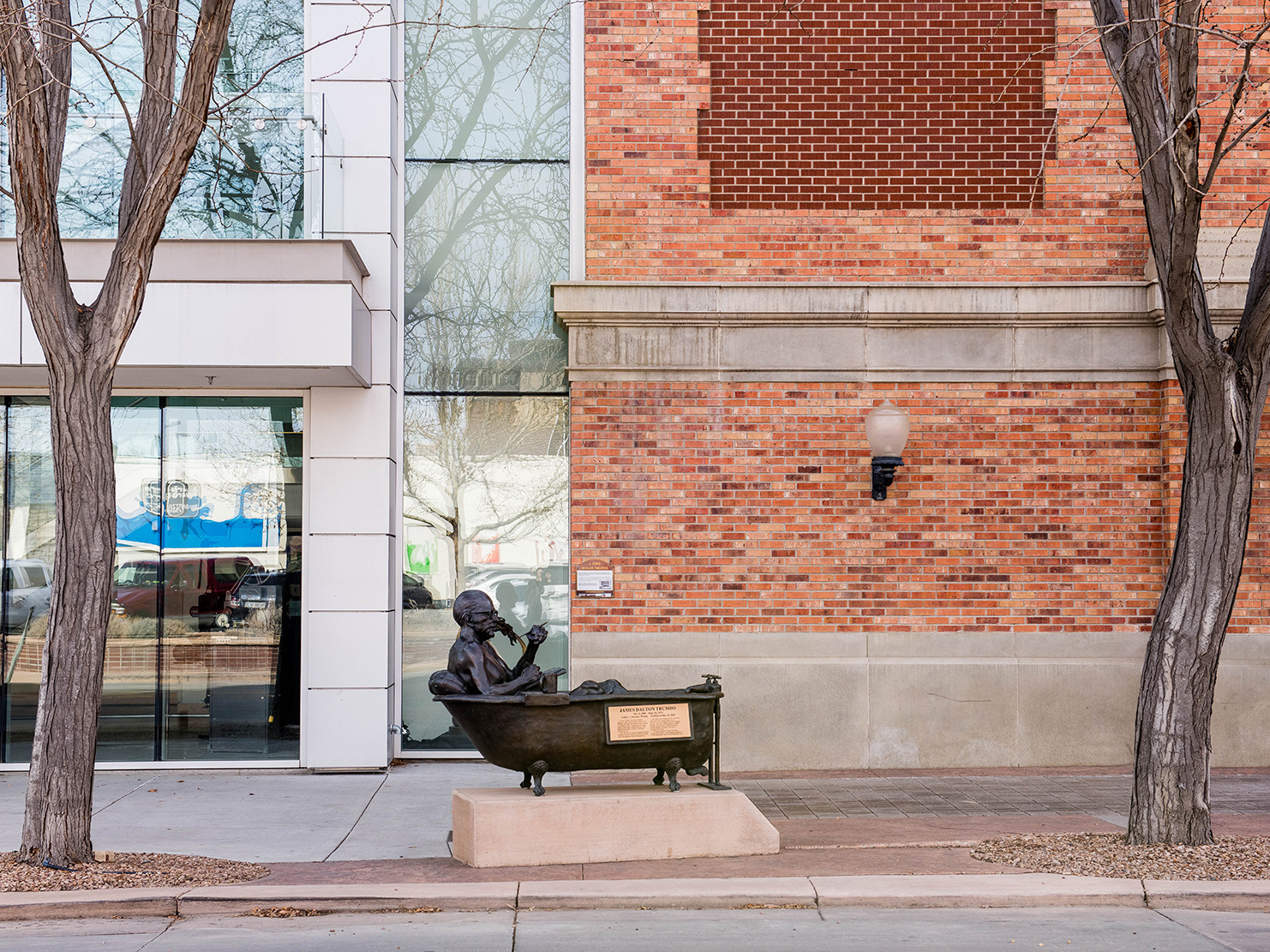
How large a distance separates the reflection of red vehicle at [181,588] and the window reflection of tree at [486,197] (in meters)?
2.59

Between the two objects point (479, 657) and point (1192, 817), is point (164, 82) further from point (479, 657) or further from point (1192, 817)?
point (1192, 817)

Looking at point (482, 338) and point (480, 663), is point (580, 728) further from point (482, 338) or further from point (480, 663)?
point (482, 338)

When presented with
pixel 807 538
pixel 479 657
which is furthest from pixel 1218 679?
pixel 479 657

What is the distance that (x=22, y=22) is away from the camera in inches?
280

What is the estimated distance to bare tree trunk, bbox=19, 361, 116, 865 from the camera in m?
7.08

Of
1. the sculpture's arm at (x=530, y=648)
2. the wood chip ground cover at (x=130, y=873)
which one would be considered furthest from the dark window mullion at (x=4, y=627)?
the sculpture's arm at (x=530, y=648)

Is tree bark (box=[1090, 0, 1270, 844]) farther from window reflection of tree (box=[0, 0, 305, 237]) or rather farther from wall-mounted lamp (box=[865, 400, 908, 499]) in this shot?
window reflection of tree (box=[0, 0, 305, 237])

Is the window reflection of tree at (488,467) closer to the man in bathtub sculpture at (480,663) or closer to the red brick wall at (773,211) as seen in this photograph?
the red brick wall at (773,211)

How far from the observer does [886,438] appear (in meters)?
10.5

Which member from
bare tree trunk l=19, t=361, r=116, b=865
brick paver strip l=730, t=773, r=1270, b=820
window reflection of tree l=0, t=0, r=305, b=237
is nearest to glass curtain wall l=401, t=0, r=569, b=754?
window reflection of tree l=0, t=0, r=305, b=237

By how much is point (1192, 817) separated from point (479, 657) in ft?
14.6

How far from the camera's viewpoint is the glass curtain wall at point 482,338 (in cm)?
1143

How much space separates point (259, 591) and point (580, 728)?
4.75 meters

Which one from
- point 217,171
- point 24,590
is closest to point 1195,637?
point 217,171
